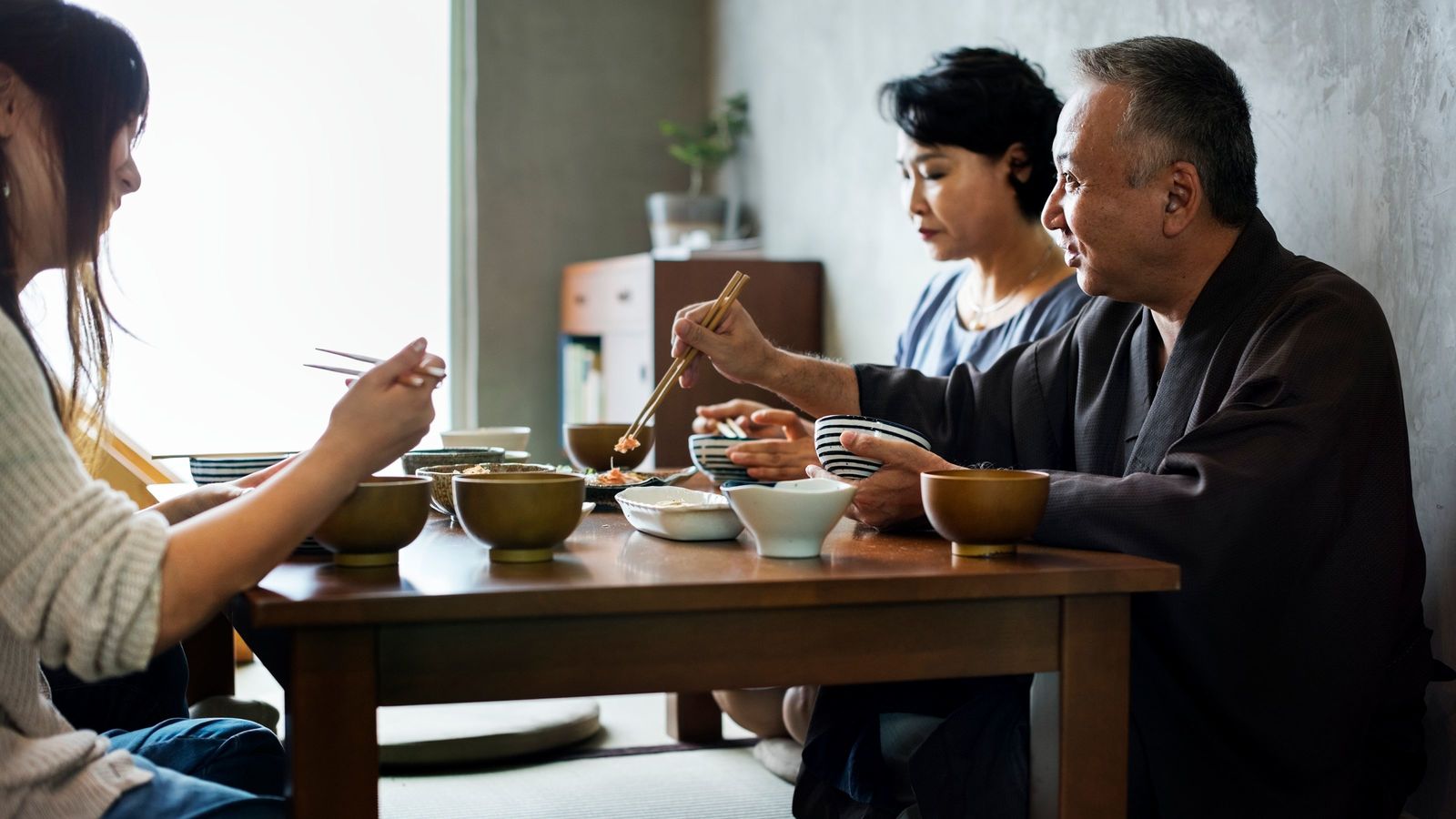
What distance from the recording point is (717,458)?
1917 mm

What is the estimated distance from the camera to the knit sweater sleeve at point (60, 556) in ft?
3.14

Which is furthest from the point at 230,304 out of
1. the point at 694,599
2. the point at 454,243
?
the point at 694,599

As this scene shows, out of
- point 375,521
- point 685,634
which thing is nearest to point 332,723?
point 375,521

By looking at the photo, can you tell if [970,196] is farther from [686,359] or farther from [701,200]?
[701,200]

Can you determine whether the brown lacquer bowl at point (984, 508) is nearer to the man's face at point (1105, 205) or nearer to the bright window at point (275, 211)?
the man's face at point (1105, 205)

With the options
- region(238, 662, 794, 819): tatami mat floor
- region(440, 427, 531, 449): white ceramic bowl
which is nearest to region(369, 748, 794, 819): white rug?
region(238, 662, 794, 819): tatami mat floor

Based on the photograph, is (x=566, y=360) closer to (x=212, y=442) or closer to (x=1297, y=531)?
(x=212, y=442)

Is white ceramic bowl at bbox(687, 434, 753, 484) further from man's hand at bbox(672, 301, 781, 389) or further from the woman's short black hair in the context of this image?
the woman's short black hair

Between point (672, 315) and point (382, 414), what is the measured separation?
259cm

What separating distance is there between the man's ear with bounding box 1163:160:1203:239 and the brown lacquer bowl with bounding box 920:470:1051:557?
511 mm

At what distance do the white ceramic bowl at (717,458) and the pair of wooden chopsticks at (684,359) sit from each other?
82 mm

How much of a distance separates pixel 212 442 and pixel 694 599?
376 cm

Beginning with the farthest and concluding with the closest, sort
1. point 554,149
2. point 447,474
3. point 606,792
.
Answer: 1. point 554,149
2. point 606,792
3. point 447,474

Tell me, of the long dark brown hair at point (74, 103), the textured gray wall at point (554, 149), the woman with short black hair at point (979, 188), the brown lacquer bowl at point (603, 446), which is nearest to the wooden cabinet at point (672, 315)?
the textured gray wall at point (554, 149)
